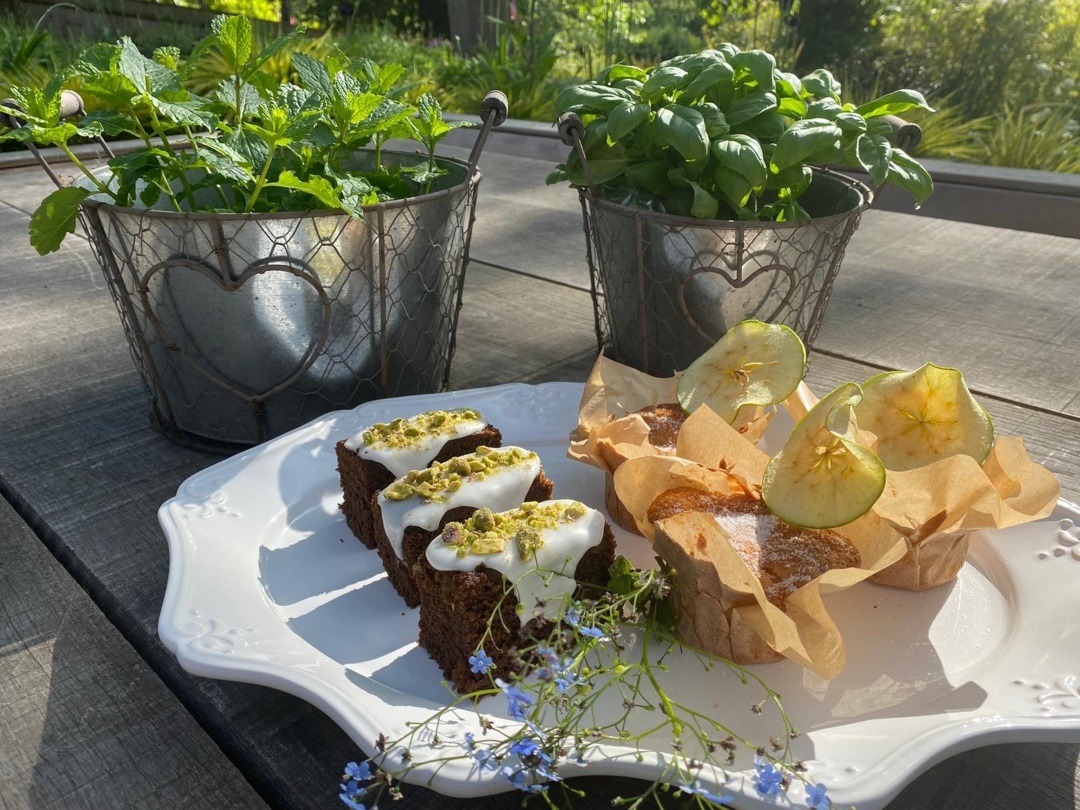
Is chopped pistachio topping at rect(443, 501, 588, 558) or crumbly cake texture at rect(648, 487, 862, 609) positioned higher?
chopped pistachio topping at rect(443, 501, 588, 558)

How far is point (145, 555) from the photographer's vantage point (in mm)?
910

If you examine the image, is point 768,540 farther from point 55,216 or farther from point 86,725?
point 55,216

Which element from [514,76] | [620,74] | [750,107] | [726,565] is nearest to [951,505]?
[726,565]

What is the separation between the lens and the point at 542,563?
743mm

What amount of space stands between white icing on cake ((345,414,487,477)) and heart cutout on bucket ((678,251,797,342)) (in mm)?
374

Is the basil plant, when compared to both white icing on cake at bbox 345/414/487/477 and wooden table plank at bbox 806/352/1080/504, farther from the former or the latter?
white icing on cake at bbox 345/414/487/477

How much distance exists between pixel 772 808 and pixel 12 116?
3.55ft

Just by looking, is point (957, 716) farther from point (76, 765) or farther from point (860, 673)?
point (76, 765)

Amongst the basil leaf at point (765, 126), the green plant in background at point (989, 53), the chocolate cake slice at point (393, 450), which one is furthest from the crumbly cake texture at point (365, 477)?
the green plant in background at point (989, 53)

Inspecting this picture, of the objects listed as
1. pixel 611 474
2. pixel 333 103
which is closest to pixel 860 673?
pixel 611 474

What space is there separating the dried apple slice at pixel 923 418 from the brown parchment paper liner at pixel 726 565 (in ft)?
0.45

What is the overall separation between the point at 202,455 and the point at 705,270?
719 millimetres

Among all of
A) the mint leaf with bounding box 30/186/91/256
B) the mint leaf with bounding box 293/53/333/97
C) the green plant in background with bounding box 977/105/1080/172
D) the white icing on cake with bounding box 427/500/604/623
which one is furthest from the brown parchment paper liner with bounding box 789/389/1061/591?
the green plant in background with bounding box 977/105/1080/172

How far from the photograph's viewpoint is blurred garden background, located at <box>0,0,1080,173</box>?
14.3 feet
